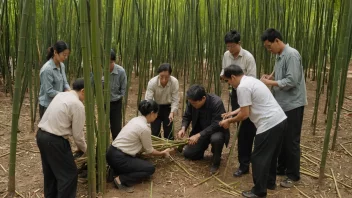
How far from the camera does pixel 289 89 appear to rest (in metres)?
3.17

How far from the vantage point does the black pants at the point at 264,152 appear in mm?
2844

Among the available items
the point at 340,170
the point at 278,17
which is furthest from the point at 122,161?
the point at 278,17

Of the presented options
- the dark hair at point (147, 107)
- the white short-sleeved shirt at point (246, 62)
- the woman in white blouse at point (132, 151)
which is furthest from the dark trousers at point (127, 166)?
the white short-sleeved shirt at point (246, 62)

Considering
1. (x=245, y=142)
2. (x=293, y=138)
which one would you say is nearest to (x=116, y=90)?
(x=245, y=142)

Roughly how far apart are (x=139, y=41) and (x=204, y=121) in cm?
275

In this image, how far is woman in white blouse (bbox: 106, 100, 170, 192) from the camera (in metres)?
3.12

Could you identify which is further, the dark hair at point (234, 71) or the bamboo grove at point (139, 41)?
the dark hair at point (234, 71)

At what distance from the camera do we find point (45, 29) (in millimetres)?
4465

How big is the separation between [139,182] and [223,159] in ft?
3.41

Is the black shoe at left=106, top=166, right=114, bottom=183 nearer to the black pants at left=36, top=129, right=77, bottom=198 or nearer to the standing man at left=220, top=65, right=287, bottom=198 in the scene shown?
the black pants at left=36, top=129, right=77, bottom=198

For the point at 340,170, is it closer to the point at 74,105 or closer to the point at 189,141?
the point at 189,141

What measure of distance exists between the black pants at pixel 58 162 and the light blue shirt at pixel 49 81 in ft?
3.04

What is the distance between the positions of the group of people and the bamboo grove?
21 cm

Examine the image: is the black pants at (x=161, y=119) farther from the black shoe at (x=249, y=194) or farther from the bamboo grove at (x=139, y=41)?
the black shoe at (x=249, y=194)
